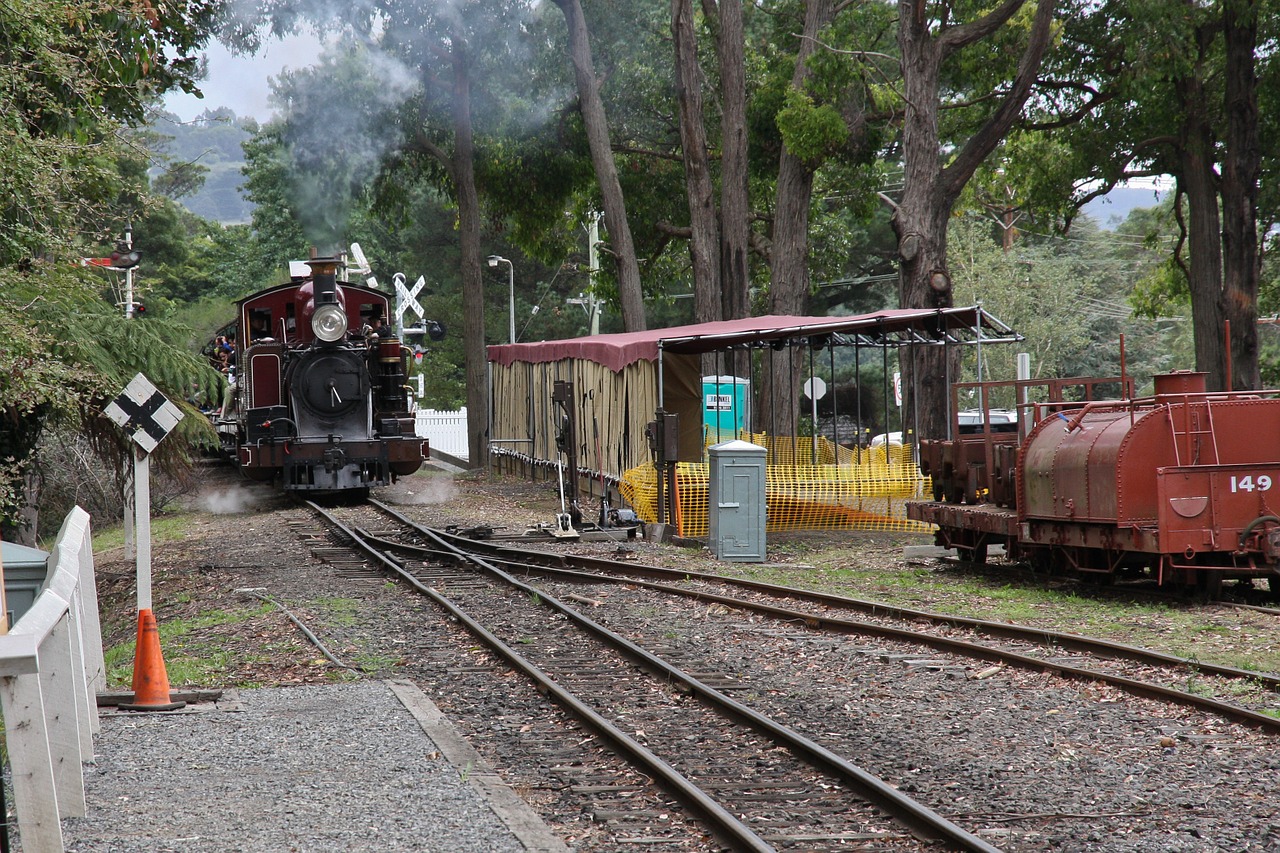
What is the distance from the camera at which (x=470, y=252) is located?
109 feet

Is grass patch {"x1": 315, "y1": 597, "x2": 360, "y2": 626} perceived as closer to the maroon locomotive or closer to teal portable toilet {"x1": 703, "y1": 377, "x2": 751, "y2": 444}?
the maroon locomotive

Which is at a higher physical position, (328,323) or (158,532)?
(328,323)

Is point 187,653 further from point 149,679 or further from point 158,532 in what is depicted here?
point 158,532

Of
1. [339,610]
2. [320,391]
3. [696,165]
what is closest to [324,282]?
[320,391]

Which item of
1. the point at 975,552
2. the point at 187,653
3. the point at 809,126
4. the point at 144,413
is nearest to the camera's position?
the point at 144,413

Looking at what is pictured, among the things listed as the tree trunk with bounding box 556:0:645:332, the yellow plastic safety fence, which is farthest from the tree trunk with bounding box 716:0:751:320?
the yellow plastic safety fence

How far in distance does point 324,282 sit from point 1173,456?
1447 cm

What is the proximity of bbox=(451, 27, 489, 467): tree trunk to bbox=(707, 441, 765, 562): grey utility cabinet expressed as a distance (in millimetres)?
17057

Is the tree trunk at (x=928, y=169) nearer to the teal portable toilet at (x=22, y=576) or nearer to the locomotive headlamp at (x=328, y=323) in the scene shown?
the locomotive headlamp at (x=328, y=323)

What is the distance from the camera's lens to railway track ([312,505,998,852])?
19.1ft

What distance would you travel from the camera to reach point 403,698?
8.74m

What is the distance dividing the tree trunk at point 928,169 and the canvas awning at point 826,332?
30.2 inches

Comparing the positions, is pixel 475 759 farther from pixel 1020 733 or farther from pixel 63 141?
pixel 63 141

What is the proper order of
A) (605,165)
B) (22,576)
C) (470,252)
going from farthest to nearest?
(470,252) → (605,165) → (22,576)
